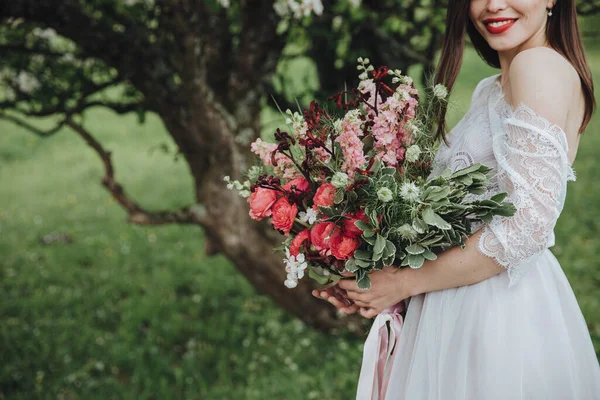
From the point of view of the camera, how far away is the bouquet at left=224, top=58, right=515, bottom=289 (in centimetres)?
155

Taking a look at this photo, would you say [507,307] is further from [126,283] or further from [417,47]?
[126,283]

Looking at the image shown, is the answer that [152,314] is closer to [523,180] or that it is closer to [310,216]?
[310,216]

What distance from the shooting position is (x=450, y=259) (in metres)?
1.70

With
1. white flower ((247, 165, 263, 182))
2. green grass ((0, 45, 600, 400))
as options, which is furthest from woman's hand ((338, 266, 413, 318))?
green grass ((0, 45, 600, 400))

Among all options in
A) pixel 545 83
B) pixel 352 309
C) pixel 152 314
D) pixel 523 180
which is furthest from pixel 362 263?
pixel 152 314

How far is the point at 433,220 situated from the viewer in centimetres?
149

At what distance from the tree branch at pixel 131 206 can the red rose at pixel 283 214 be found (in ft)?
6.16

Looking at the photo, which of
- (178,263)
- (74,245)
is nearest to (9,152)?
(74,245)

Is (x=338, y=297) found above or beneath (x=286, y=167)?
beneath

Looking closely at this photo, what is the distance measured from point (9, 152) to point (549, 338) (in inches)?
435

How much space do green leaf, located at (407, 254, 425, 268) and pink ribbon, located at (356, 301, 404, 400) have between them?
39 centimetres

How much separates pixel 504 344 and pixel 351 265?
1.68 feet

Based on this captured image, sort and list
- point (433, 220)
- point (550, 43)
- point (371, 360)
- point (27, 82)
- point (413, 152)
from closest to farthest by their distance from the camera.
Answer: point (433, 220)
point (413, 152)
point (550, 43)
point (371, 360)
point (27, 82)

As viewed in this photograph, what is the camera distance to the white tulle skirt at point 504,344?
1688 millimetres
